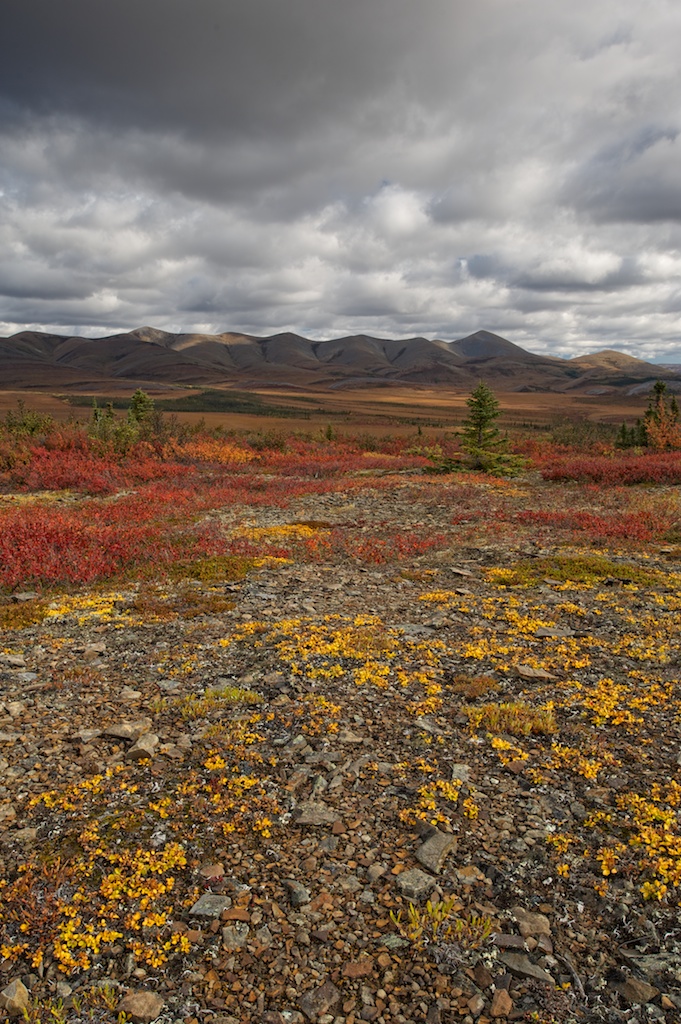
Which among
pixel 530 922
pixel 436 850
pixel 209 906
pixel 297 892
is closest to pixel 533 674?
pixel 436 850

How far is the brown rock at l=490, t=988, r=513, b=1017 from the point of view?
4461 millimetres

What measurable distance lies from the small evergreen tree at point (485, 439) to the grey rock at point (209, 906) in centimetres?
3336

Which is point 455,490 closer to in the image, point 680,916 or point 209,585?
point 209,585

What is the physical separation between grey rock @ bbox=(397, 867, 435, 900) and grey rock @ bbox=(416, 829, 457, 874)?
4.7 inches

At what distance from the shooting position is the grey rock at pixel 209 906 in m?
5.37

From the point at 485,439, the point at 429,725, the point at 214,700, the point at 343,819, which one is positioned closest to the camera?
the point at 343,819

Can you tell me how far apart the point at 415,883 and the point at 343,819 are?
1204 millimetres

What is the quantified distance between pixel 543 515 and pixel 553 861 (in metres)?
18.4

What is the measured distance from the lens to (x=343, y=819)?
668 cm

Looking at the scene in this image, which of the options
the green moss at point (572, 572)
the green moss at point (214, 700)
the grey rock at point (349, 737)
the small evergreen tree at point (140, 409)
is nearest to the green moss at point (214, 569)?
the green moss at point (214, 700)

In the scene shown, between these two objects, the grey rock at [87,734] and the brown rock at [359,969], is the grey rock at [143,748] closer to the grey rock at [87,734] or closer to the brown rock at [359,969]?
the grey rock at [87,734]

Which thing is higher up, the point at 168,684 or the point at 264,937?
the point at 264,937

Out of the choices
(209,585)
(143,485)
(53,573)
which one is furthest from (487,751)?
(143,485)

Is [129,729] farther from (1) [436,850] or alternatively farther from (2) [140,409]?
(2) [140,409]
